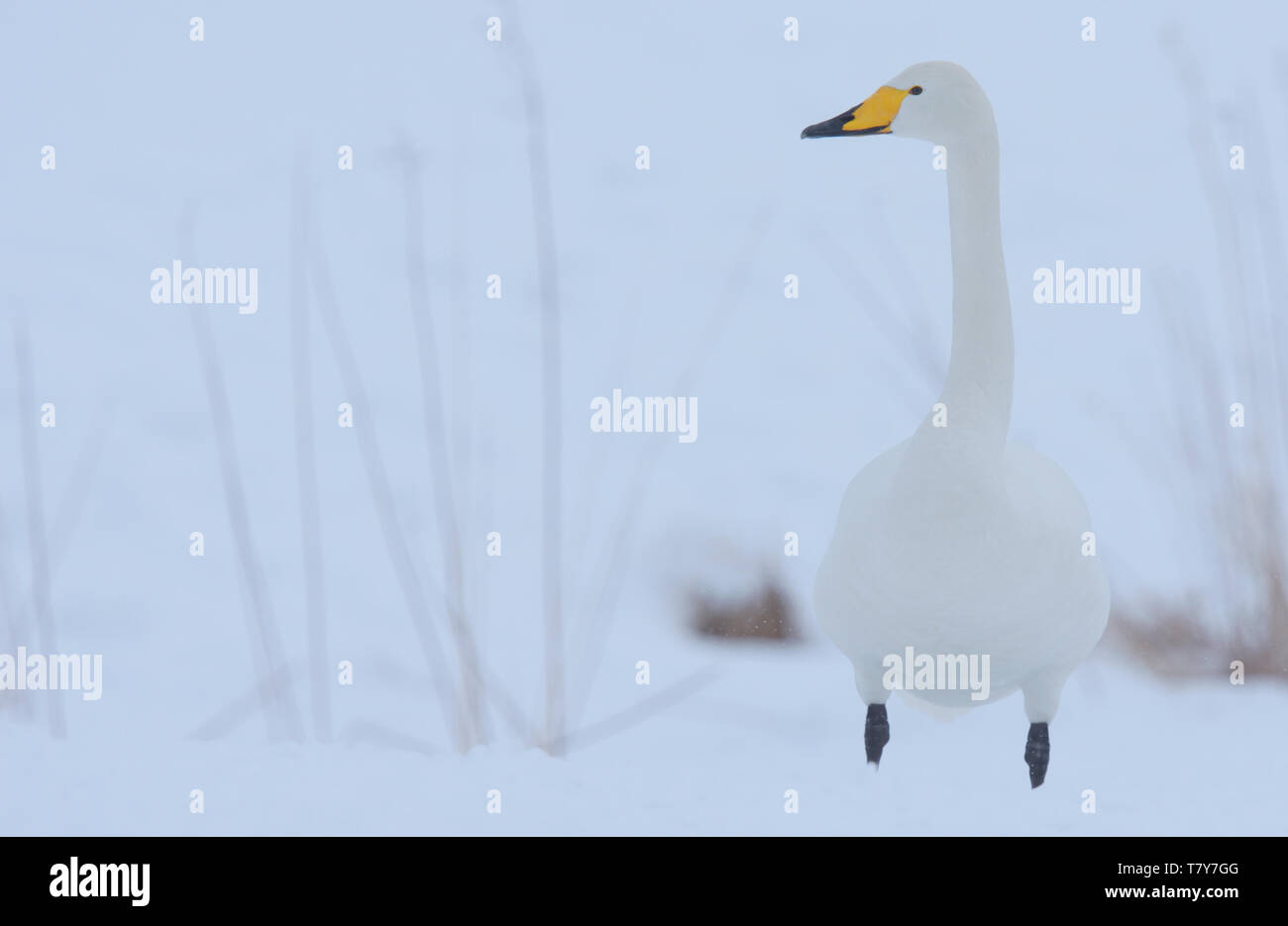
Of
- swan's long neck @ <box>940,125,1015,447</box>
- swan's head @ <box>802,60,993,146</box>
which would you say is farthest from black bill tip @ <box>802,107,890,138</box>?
swan's long neck @ <box>940,125,1015,447</box>

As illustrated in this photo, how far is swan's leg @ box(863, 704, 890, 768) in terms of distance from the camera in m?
3.48

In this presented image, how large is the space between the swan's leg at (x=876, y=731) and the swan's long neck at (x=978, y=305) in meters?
0.68

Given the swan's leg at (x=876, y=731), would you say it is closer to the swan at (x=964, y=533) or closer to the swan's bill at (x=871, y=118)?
the swan at (x=964, y=533)

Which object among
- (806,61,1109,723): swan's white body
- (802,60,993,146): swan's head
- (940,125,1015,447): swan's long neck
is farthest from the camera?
(802,60,993,146): swan's head

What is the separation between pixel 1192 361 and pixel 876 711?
166cm

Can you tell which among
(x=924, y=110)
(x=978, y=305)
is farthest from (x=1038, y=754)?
(x=924, y=110)

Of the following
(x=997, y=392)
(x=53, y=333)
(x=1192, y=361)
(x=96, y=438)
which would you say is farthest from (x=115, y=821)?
(x=53, y=333)

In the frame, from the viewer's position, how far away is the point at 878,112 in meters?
3.46

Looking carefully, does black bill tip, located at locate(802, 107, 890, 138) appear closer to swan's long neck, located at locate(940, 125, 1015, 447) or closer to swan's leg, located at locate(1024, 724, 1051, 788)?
swan's long neck, located at locate(940, 125, 1015, 447)

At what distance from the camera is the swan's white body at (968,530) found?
3131 mm

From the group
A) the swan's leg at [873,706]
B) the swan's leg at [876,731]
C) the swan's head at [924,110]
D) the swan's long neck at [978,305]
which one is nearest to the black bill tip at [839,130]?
the swan's head at [924,110]

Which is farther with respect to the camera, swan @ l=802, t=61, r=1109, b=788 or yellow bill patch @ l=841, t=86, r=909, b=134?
yellow bill patch @ l=841, t=86, r=909, b=134

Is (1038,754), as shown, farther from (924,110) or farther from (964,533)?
(924,110)

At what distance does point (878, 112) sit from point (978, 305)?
518 mm
